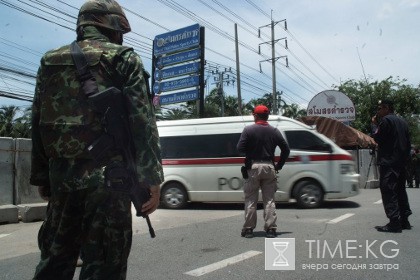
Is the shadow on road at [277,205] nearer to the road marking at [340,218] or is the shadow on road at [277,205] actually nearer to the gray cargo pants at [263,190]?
the road marking at [340,218]

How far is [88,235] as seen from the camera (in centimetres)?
222

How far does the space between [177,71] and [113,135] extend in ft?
48.8

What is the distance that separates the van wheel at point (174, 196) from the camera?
10.5 meters

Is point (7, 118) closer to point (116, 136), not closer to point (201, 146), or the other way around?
point (201, 146)

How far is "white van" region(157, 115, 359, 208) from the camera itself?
9.80 metres

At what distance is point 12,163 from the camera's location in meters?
8.08

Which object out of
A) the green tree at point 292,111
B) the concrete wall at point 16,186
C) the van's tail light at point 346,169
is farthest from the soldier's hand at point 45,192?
the green tree at point 292,111

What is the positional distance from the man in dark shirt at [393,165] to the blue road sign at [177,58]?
35.3 feet

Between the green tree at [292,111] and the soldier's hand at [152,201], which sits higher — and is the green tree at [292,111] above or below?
above

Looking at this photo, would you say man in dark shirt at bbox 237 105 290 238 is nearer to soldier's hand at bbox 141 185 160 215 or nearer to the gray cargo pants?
the gray cargo pants

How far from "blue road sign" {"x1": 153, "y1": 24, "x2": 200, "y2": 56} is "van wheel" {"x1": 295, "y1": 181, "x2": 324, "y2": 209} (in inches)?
319

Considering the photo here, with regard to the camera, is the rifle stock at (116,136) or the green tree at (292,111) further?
the green tree at (292,111)

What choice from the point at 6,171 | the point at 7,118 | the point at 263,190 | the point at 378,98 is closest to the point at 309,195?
the point at 263,190

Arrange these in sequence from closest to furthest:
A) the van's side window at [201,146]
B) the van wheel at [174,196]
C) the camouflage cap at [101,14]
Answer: the camouflage cap at [101,14] < the van's side window at [201,146] < the van wheel at [174,196]
